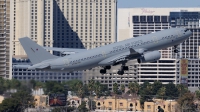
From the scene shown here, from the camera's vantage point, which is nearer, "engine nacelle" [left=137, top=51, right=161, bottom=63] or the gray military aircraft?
the gray military aircraft

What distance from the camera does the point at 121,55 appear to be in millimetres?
163500

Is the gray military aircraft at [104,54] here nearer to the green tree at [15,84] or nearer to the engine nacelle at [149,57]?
the engine nacelle at [149,57]

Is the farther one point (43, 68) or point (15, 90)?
point (15, 90)

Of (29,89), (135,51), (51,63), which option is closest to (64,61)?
(51,63)

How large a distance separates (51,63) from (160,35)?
2331cm

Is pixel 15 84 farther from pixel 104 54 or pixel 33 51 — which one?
pixel 104 54

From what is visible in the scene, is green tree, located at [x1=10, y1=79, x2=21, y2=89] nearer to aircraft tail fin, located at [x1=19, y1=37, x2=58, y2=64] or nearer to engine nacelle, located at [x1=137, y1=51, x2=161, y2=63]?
aircraft tail fin, located at [x1=19, y1=37, x2=58, y2=64]

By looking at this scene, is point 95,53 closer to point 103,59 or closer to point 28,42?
point 103,59

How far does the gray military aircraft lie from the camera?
159 meters

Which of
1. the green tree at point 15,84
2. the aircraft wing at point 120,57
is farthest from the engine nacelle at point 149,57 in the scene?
the green tree at point 15,84

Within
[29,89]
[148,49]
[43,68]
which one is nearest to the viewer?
[43,68]

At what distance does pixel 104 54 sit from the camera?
6407 inches

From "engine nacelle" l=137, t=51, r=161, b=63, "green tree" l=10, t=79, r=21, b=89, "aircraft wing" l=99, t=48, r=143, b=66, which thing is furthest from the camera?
"green tree" l=10, t=79, r=21, b=89

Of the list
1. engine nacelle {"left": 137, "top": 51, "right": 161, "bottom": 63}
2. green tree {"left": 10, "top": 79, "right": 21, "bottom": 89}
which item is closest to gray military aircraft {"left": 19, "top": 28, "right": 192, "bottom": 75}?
engine nacelle {"left": 137, "top": 51, "right": 161, "bottom": 63}
